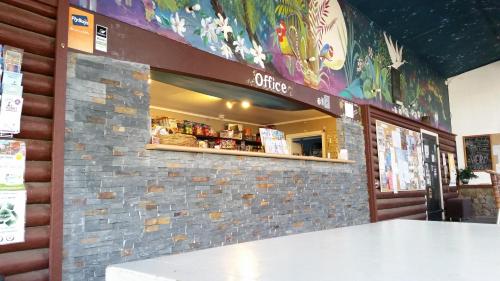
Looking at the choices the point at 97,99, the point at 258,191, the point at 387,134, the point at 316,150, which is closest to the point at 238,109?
the point at 316,150

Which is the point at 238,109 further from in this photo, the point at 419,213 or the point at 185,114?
the point at 419,213

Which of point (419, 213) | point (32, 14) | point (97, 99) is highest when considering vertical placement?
point (32, 14)

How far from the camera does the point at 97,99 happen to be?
312cm

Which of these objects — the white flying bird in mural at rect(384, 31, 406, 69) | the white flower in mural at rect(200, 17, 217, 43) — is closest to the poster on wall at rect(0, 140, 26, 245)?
the white flower in mural at rect(200, 17, 217, 43)

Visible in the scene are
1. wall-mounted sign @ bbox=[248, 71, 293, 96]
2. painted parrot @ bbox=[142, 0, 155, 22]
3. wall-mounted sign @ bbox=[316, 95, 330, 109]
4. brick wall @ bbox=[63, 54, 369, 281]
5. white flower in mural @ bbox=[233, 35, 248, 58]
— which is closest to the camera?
brick wall @ bbox=[63, 54, 369, 281]

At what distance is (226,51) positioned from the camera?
4.43 m

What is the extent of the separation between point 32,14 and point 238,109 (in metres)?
5.70

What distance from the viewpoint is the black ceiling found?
783cm

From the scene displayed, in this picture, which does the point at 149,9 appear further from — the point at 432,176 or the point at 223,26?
the point at 432,176

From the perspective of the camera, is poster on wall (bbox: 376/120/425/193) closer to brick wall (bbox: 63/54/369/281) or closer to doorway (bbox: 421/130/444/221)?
doorway (bbox: 421/130/444/221)

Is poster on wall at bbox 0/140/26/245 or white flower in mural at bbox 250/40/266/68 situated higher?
white flower in mural at bbox 250/40/266/68

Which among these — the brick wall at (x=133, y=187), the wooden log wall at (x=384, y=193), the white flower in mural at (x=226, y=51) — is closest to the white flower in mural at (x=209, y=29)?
the white flower in mural at (x=226, y=51)

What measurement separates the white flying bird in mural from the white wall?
4671mm

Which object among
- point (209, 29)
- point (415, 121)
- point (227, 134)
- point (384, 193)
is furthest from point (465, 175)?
point (209, 29)
